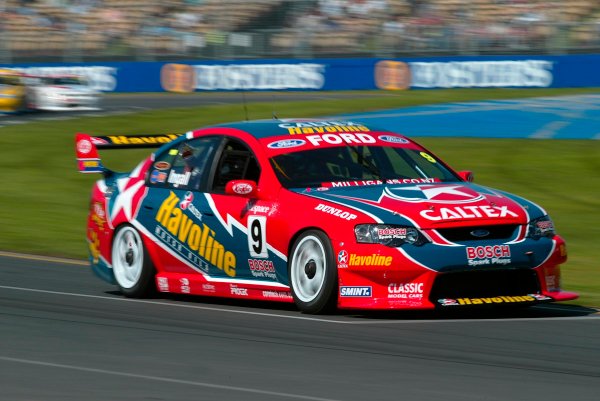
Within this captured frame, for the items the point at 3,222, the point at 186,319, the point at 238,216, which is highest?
the point at 238,216

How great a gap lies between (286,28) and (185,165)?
94.7 ft

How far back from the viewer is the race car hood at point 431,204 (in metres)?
7.85

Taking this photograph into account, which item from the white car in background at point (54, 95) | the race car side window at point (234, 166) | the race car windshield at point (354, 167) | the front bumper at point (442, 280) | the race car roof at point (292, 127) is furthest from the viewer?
the white car in background at point (54, 95)

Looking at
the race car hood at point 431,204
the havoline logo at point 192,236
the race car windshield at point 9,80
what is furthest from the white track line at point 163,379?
the race car windshield at point 9,80

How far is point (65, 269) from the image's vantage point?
1145 centimetres

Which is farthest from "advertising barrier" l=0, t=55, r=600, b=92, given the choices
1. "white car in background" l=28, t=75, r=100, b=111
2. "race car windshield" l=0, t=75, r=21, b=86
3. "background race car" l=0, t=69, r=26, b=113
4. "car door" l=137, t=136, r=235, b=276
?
"car door" l=137, t=136, r=235, b=276

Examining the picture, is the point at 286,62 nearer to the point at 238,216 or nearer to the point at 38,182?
the point at 38,182

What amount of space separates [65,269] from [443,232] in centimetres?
478

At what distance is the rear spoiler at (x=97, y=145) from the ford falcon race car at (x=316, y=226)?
0.05 ft

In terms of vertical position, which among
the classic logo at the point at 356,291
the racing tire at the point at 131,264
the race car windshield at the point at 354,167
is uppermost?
the race car windshield at the point at 354,167

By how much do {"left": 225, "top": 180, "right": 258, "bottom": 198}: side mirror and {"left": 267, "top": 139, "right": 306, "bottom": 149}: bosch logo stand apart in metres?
0.47

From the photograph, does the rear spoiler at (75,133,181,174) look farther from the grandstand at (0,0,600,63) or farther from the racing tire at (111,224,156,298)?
the grandstand at (0,0,600,63)

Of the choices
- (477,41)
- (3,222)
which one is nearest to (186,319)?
(3,222)

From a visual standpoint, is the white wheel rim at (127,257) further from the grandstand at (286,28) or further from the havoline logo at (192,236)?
the grandstand at (286,28)
